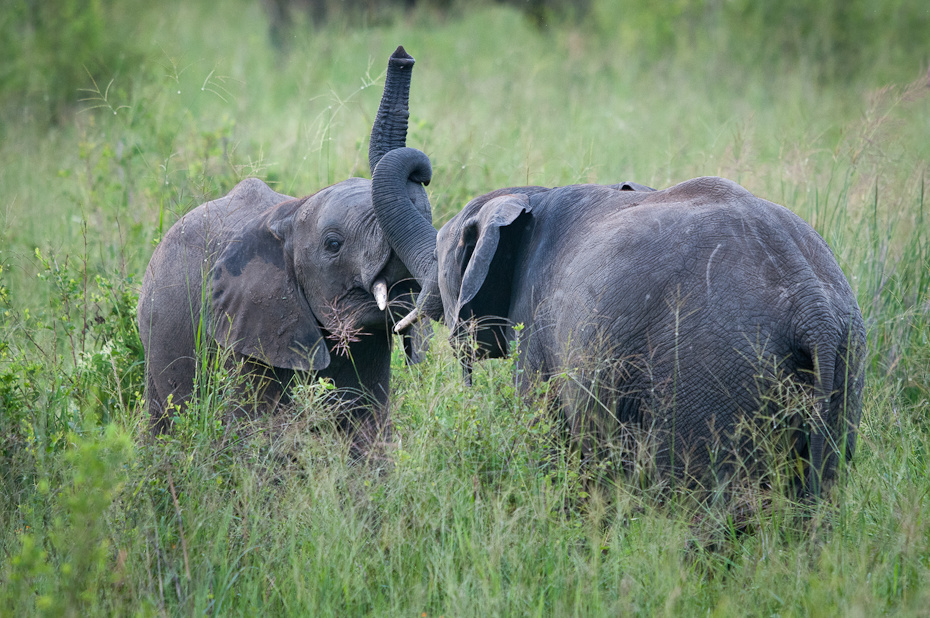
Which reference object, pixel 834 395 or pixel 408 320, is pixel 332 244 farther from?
pixel 834 395

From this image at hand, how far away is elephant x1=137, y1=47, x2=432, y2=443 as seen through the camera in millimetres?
4508

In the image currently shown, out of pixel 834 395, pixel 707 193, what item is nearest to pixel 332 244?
pixel 707 193

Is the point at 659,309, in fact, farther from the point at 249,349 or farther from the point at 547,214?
the point at 249,349

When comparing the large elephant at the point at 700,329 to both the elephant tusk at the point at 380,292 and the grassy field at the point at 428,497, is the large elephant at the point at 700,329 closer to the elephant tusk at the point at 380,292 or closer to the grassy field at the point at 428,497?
the grassy field at the point at 428,497

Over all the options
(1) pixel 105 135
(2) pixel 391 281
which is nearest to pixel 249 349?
(2) pixel 391 281

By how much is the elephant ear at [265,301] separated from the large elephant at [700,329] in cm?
106

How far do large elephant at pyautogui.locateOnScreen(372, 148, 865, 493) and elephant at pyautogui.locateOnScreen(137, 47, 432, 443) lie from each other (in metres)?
0.80

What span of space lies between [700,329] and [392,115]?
223cm

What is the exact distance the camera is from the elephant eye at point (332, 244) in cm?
453

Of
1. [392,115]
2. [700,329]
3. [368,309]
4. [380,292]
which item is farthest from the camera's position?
[392,115]

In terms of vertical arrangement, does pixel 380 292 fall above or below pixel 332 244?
below

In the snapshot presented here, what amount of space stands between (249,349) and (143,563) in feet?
4.82

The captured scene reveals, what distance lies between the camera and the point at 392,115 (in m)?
4.75

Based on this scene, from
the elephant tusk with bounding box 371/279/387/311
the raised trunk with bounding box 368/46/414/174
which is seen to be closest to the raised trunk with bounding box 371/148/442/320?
the elephant tusk with bounding box 371/279/387/311
